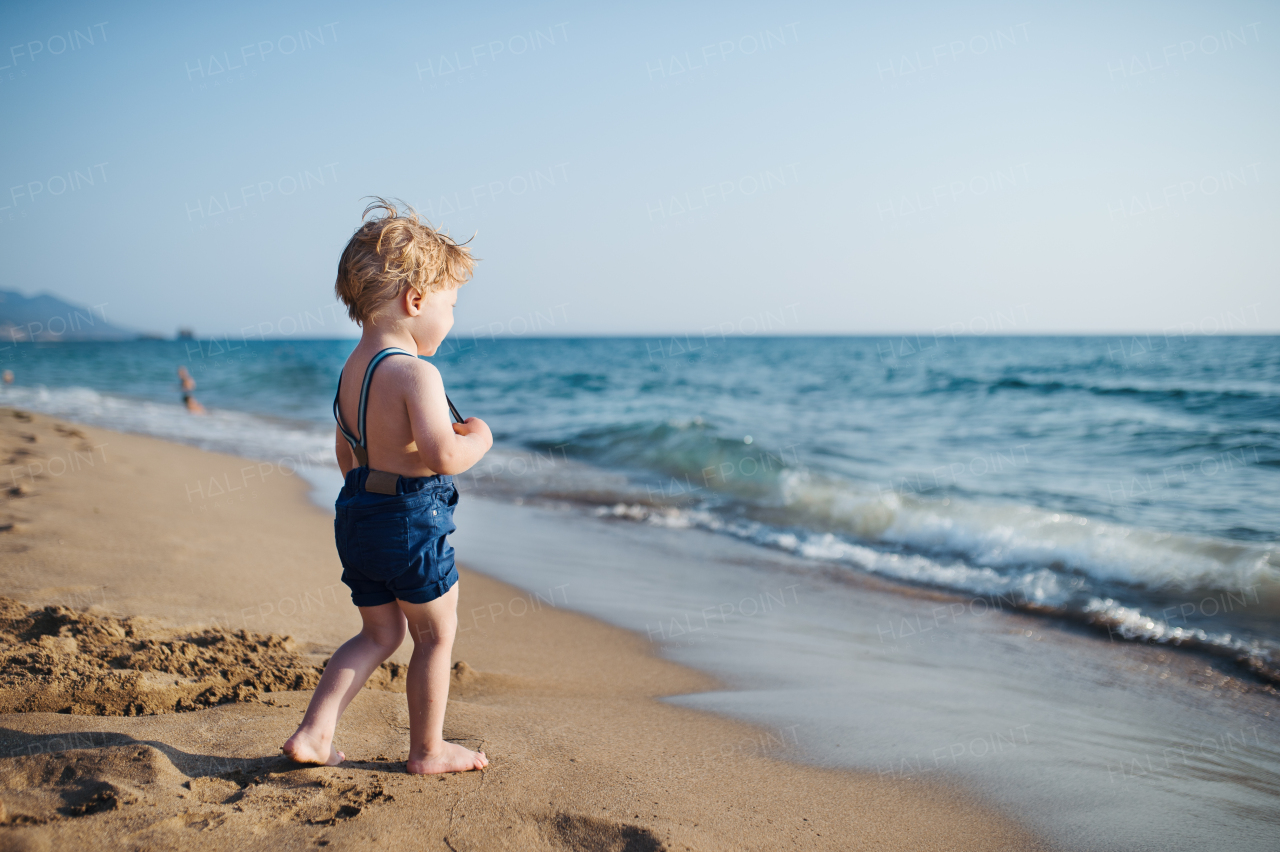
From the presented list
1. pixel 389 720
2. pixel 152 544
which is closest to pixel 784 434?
pixel 152 544

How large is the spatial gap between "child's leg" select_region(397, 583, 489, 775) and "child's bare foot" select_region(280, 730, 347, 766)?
9.1 inches

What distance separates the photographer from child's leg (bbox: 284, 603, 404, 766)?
1.96 m

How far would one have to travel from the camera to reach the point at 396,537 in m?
1.90

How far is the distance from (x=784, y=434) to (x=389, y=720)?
32.0ft

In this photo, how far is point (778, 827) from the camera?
2.04 metres

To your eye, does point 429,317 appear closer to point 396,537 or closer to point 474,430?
point 474,430

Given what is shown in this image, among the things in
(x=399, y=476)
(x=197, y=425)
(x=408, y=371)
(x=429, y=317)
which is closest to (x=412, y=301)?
(x=429, y=317)

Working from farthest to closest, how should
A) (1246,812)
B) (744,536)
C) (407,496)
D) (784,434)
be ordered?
(784,434), (744,536), (1246,812), (407,496)

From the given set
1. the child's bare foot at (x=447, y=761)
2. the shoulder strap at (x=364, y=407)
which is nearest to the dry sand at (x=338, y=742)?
the child's bare foot at (x=447, y=761)

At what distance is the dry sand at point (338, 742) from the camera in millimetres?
1739

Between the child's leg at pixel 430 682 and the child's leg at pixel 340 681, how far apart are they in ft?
0.27

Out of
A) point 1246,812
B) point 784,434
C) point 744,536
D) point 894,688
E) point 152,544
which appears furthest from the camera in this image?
point 784,434

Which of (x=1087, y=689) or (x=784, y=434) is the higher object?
(x=784, y=434)

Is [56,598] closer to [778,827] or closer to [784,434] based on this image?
[778,827]
